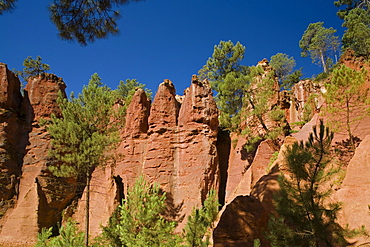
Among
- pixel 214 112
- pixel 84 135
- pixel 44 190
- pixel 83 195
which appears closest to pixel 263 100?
pixel 214 112

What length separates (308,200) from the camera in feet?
19.8

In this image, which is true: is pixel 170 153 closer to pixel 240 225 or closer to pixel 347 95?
pixel 240 225

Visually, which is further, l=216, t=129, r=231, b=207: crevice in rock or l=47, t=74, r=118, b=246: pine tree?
l=216, t=129, r=231, b=207: crevice in rock

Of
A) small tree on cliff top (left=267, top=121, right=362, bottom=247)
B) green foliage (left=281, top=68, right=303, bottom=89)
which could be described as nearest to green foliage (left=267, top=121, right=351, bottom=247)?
small tree on cliff top (left=267, top=121, right=362, bottom=247)

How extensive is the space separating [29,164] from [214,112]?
15.2 metres

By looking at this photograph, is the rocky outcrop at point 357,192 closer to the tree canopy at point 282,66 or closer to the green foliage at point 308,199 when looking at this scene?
the green foliage at point 308,199

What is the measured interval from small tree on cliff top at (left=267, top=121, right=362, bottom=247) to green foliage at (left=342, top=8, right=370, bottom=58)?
30.1 m

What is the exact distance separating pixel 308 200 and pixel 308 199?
0.03m

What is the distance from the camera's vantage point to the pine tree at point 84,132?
14057 mm

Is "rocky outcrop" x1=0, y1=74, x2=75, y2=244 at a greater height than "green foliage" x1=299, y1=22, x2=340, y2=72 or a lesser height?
lesser

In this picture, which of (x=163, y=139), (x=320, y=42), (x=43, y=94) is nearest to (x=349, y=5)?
(x=320, y=42)

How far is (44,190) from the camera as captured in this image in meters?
19.8

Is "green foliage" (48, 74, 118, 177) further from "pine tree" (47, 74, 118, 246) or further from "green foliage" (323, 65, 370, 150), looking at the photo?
"green foliage" (323, 65, 370, 150)

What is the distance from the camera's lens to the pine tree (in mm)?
14057
